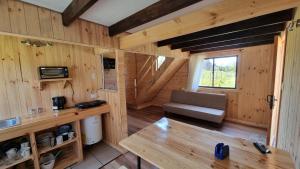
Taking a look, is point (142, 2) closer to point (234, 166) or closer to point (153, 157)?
point (153, 157)

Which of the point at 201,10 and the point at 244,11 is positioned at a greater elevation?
the point at 201,10

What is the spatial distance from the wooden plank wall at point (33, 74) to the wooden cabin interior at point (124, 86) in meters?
Result: 0.01

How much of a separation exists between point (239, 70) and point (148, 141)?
337 cm

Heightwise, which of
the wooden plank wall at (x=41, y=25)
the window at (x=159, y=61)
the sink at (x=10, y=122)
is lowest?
the sink at (x=10, y=122)

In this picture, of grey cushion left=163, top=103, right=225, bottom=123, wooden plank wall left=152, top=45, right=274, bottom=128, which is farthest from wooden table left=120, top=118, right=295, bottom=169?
wooden plank wall left=152, top=45, right=274, bottom=128

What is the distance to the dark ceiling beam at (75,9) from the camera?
1.23 m

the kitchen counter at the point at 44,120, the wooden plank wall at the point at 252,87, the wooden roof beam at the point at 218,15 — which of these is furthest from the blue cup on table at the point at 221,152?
the wooden plank wall at the point at 252,87

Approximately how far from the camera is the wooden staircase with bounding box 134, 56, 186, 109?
420 centimetres

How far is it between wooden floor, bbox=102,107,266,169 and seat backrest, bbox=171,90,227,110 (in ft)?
1.67

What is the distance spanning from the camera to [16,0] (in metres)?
1.35

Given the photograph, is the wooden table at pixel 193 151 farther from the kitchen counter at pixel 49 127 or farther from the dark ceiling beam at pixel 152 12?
the dark ceiling beam at pixel 152 12

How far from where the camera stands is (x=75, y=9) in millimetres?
1365

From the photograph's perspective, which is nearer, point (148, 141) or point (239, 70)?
point (148, 141)

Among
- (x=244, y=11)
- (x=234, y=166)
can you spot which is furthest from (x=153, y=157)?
(x=244, y=11)
